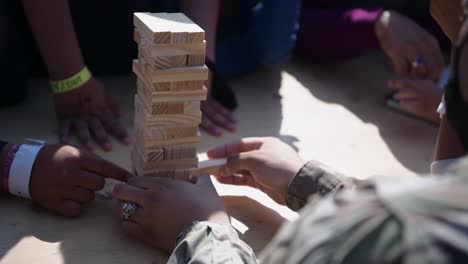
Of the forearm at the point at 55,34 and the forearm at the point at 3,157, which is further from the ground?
the forearm at the point at 55,34

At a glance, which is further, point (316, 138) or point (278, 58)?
point (278, 58)

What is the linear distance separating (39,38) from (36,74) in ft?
1.29

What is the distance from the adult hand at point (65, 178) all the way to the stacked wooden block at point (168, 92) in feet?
0.34

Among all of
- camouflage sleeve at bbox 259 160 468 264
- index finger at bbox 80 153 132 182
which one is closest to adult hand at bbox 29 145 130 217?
index finger at bbox 80 153 132 182

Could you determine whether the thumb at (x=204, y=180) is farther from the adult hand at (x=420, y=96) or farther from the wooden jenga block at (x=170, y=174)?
the adult hand at (x=420, y=96)

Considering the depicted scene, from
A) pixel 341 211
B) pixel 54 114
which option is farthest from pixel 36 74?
pixel 341 211

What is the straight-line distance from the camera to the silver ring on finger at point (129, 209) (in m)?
1.36

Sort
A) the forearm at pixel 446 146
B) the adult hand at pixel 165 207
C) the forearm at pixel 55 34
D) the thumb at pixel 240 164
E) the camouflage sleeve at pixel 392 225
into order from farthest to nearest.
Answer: the forearm at pixel 55 34 → the thumb at pixel 240 164 → the adult hand at pixel 165 207 → the forearm at pixel 446 146 → the camouflage sleeve at pixel 392 225

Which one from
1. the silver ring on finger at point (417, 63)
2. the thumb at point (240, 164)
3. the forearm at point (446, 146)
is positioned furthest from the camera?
the silver ring on finger at point (417, 63)

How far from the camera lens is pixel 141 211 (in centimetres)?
134

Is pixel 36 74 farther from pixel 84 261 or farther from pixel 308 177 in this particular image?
pixel 308 177

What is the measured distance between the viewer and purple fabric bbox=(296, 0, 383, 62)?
8.18 feet

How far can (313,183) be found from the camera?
1.41m

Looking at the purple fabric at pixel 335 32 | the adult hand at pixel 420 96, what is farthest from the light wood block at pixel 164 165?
the purple fabric at pixel 335 32
